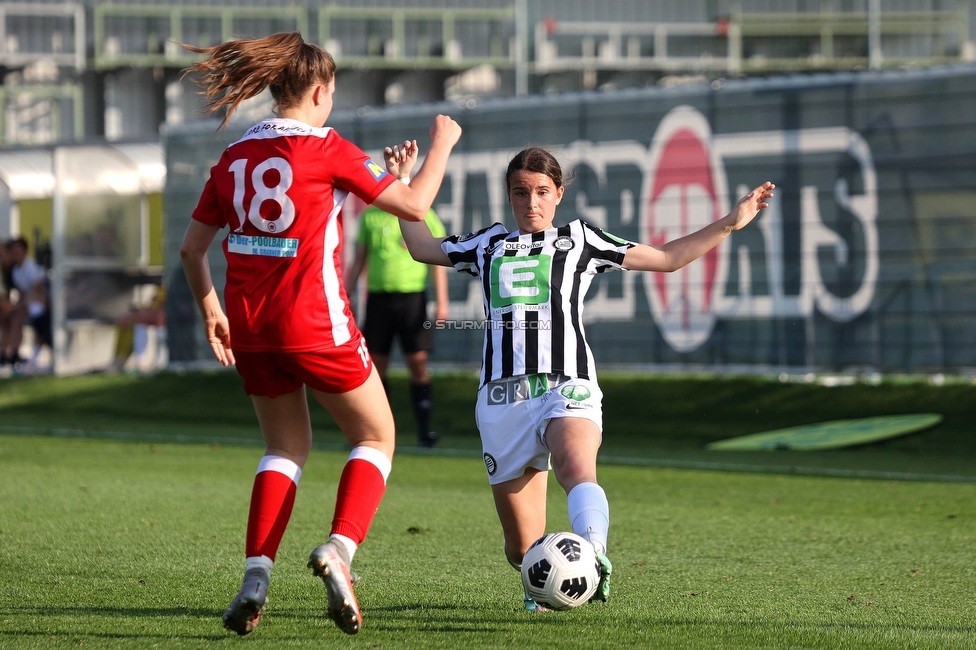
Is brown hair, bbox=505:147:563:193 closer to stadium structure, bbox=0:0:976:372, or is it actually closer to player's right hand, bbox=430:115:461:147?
player's right hand, bbox=430:115:461:147

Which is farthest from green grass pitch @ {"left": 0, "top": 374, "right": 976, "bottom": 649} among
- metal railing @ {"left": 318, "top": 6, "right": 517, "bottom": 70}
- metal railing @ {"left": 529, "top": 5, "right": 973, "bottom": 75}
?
metal railing @ {"left": 318, "top": 6, "right": 517, "bottom": 70}

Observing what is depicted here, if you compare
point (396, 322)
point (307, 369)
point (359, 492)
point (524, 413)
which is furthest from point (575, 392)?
point (396, 322)

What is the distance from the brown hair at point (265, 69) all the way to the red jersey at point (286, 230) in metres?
0.12

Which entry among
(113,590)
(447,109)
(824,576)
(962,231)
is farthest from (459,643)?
(447,109)

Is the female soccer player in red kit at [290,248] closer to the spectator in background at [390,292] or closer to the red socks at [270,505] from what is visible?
the red socks at [270,505]

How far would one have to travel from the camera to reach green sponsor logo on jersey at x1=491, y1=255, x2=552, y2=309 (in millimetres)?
4086

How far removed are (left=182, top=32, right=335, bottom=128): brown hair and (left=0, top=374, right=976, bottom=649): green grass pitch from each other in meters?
1.62

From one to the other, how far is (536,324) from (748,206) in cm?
83

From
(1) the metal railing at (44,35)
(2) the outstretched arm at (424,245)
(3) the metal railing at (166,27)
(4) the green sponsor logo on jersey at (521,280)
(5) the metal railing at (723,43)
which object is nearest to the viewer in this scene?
(4) the green sponsor logo on jersey at (521,280)

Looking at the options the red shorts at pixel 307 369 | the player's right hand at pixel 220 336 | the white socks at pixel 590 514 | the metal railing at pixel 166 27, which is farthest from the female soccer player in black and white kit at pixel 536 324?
the metal railing at pixel 166 27

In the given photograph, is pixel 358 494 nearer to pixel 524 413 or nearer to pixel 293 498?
pixel 293 498

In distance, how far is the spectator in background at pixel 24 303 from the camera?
17.2 metres

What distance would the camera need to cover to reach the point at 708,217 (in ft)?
39.5

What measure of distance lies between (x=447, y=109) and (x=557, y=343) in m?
9.68
